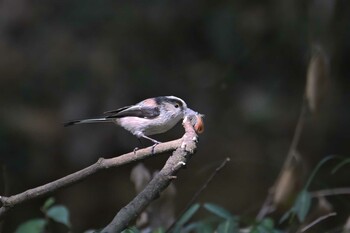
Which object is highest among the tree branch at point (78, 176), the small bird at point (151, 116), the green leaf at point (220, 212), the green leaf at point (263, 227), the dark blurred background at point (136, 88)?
the tree branch at point (78, 176)

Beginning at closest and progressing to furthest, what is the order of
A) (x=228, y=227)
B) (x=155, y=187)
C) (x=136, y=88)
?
(x=155, y=187)
(x=228, y=227)
(x=136, y=88)

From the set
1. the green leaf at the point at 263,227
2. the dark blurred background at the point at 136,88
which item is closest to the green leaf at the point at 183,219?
the green leaf at the point at 263,227

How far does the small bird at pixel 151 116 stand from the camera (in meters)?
2.93

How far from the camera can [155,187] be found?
1912 millimetres

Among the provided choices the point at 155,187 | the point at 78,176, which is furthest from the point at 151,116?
the point at 155,187

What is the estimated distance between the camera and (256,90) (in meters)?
6.54

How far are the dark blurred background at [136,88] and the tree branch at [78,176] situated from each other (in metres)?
3.86

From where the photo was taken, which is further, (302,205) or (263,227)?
(302,205)

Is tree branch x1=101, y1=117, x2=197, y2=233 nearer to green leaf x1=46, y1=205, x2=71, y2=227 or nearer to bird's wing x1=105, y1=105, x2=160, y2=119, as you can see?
green leaf x1=46, y1=205, x2=71, y2=227

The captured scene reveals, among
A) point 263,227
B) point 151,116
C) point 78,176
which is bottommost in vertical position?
point 263,227

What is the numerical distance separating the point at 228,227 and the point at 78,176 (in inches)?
25.3

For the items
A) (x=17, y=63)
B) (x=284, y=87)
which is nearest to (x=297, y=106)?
(x=284, y=87)

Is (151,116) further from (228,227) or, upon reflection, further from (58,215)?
(228,227)

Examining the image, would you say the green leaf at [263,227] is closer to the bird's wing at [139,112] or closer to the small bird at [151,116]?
the small bird at [151,116]
